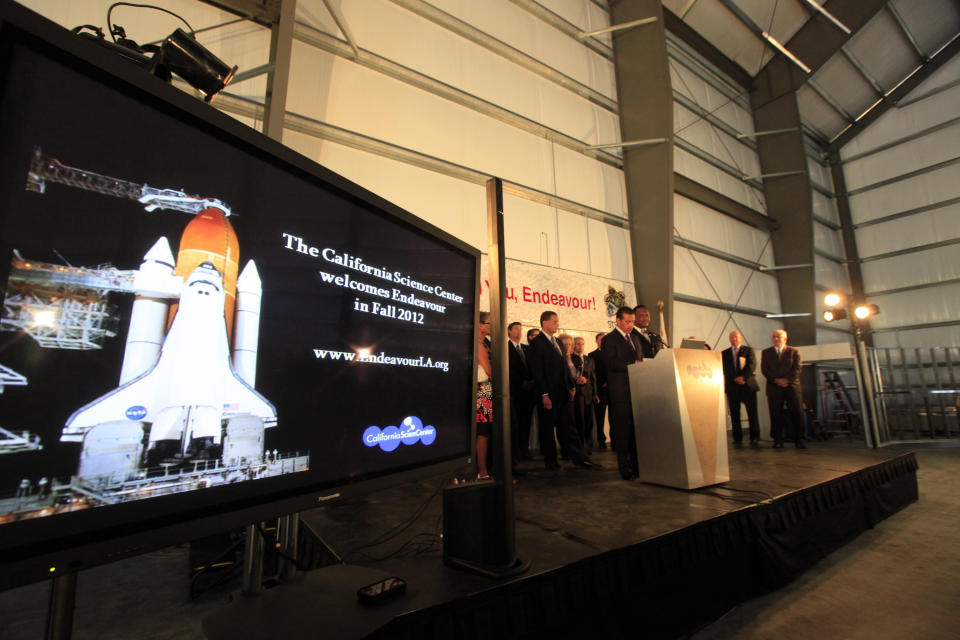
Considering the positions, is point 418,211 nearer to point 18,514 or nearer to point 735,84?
point 18,514

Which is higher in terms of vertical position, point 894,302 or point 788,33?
point 788,33

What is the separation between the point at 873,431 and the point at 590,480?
15.9ft

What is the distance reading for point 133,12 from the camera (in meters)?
3.71

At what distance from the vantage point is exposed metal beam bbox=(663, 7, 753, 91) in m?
8.63

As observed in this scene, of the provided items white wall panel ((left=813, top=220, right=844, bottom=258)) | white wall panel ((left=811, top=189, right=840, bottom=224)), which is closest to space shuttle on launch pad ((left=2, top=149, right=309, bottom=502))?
white wall panel ((left=813, top=220, right=844, bottom=258))

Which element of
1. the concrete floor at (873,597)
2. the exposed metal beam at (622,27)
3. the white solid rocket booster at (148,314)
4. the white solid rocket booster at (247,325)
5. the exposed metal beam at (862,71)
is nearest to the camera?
the white solid rocket booster at (148,314)

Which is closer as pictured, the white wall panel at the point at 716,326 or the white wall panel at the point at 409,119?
the white wall panel at the point at 409,119

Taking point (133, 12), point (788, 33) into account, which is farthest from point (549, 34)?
point (788, 33)

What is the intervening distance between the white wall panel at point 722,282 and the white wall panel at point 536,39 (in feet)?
11.5

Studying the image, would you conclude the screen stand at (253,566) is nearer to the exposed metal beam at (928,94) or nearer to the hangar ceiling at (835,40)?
the hangar ceiling at (835,40)

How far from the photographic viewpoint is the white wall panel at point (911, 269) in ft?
32.8

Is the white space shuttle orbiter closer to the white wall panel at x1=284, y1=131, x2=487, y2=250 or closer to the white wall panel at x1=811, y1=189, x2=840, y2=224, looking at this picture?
the white wall panel at x1=284, y1=131, x2=487, y2=250

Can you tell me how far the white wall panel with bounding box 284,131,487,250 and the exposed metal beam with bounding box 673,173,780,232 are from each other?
468 centimetres

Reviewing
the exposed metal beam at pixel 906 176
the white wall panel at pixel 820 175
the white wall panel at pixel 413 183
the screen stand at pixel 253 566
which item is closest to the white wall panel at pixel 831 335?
the exposed metal beam at pixel 906 176
